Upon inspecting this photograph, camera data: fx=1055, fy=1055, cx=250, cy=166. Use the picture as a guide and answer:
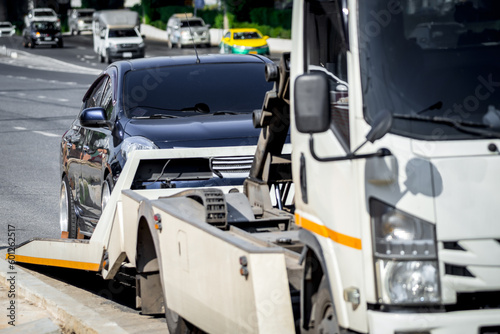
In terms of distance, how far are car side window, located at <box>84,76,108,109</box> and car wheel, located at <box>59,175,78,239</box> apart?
858 millimetres

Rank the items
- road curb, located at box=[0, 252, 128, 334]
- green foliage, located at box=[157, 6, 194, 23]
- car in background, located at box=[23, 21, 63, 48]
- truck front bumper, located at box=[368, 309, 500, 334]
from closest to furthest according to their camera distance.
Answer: truck front bumper, located at box=[368, 309, 500, 334] → road curb, located at box=[0, 252, 128, 334] → car in background, located at box=[23, 21, 63, 48] → green foliage, located at box=[157, 6, 194, 23]

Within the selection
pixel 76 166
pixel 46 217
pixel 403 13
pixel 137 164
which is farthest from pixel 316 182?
pixel 46 217

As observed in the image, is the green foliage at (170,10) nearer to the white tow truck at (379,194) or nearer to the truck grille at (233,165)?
the truck grille at (233,165)

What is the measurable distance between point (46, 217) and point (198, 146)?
481cm

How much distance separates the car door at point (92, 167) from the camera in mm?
9984

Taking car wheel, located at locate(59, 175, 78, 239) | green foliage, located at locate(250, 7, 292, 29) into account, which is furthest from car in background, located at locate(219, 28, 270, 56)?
car wheel, located at locate(59, 175, 78, 239)

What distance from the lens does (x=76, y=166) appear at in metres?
10.8

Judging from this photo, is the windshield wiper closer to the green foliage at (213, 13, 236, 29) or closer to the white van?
the white van

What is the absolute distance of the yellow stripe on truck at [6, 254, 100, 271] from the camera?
8.34 meters

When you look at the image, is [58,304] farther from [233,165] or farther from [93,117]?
[93,117]

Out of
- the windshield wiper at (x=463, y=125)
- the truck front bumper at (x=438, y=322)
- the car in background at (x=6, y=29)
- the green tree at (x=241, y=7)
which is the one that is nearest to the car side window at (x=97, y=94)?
the windshield wiper at (x=463, y=125)

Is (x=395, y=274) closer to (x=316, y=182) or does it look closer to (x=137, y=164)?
(x=316, y=182)

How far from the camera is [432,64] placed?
4.91 meters

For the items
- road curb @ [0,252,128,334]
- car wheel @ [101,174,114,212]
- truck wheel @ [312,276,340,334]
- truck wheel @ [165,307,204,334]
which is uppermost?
truck wheel @ [312,276,340,334]
